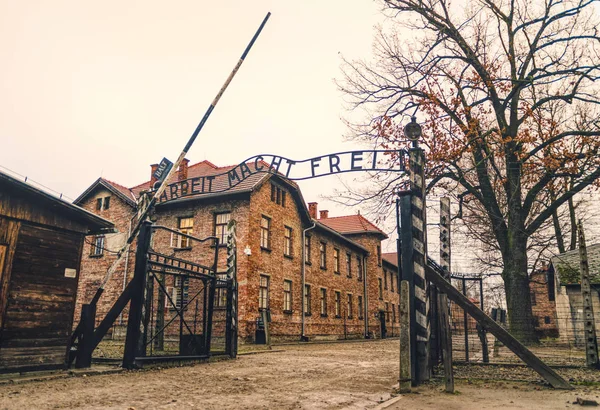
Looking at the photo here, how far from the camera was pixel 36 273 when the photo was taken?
28.6 ft

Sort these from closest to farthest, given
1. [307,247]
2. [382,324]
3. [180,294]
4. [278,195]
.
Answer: [180,294] → [278,195] → [307,247] → [382,324]

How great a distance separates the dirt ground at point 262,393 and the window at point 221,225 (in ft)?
A: 48.6

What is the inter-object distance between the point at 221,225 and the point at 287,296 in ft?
18.3

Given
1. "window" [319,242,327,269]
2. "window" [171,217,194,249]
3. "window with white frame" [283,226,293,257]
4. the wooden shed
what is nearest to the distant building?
"window with white frame" [283,226,293,257]

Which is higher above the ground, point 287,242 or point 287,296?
point 287,242

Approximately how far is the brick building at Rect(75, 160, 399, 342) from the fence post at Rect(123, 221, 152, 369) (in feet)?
36.4

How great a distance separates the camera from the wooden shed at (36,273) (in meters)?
8.20

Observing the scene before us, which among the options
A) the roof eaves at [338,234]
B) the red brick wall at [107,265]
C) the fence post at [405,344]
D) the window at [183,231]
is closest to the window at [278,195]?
the roof eaves at [338,234]

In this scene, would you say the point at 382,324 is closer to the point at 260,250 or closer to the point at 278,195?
the point at 278,195

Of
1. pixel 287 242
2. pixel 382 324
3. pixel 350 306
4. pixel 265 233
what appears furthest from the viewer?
pixel 382 324

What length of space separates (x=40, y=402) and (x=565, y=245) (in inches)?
1294

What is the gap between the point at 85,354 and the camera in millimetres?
9078

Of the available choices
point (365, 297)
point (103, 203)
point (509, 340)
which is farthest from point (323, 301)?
point (509, 340)

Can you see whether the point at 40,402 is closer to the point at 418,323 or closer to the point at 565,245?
the point at 418,323
